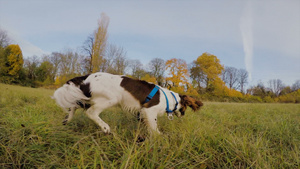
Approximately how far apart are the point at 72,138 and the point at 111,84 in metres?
1.13

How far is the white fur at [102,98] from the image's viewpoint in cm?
254

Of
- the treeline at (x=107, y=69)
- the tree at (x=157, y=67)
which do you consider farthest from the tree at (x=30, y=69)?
the tree at (x=157, y=67)

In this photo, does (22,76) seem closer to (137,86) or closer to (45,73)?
(45,73)

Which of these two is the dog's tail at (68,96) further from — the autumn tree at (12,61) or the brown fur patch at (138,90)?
the autumn tree at (12,61)

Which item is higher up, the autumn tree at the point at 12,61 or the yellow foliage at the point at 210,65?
the yellow foliage at the point at 210,65

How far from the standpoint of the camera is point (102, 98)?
8.51ft

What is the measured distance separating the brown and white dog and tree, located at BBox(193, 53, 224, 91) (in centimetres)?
2619

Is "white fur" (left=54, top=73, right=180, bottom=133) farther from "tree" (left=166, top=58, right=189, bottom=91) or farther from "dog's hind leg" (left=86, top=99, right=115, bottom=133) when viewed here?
"tree" (left=166, top=58, right=189, bottom=91)

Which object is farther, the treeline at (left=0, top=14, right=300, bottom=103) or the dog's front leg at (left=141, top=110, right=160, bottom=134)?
the treeline at (left=0, top=14, right=300, bottom=103)

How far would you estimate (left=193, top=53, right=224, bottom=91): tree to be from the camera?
88.0 feet

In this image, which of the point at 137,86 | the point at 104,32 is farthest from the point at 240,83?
the point at 137,86

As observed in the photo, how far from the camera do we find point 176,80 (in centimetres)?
2280

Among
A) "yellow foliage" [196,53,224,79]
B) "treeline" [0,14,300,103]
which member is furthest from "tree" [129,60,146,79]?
"yellow foliage" [196,53,224,79]

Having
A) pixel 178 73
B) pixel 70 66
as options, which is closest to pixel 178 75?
pixel 178 73
